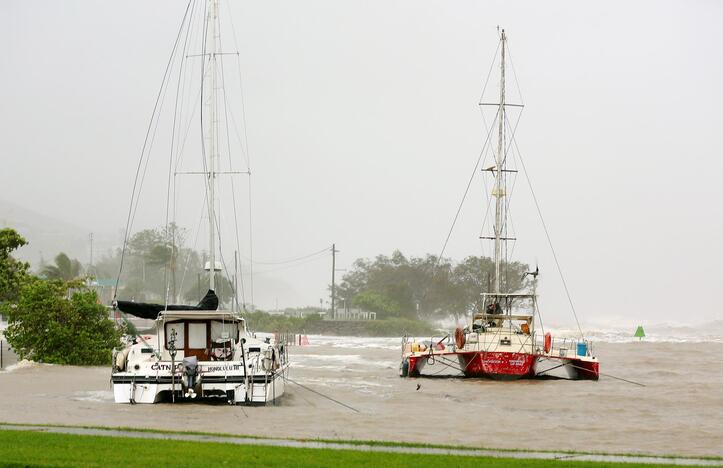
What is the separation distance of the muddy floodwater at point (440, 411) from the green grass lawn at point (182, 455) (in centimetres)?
456

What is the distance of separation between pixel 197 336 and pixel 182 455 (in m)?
16.9

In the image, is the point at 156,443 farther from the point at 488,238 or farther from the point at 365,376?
the point at 488,238

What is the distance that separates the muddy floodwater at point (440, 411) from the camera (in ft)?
86.1

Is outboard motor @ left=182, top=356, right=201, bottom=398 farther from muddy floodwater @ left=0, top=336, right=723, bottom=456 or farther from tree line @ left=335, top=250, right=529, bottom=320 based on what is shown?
tree line @ left=335, top=250, right=529, bottom=320

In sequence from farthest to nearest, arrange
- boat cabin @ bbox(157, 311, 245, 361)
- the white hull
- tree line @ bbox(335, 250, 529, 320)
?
tree line @ bbox(335, 250, 529, 320) → boat cabin @ bbox(157, 311, 245, 361) → the white hull

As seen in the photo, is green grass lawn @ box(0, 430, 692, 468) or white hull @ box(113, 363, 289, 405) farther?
white hull @ box(113, 363, 289, 405)

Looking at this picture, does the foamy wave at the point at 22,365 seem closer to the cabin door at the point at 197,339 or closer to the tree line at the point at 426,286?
the cabin door at the point at 197,339

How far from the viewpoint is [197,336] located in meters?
35.6

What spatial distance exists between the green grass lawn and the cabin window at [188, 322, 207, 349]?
1457 centimetres

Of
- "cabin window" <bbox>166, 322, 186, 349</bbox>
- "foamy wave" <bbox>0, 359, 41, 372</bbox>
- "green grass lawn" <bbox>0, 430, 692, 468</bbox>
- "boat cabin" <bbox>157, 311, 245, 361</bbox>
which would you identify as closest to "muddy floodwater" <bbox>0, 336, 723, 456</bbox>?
"foamy wave" <bbox>0, 359, 41, 372</bbox>

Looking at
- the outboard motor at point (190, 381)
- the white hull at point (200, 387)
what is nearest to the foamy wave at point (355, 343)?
the white hull at point (200, 387)

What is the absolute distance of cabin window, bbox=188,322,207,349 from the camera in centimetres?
3547

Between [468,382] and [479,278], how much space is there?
117 metres

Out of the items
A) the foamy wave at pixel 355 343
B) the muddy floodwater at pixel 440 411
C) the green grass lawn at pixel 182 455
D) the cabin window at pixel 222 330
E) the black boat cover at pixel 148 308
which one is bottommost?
the muddy floodwater at pixel 440 411
